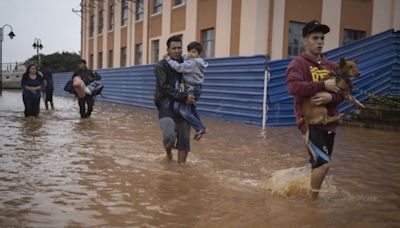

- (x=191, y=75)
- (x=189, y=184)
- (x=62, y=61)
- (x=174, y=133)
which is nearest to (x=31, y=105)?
(x=174, y=133)

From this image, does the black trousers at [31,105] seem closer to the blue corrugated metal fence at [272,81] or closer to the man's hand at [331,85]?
the blue corrugated metal fence at [272,81]

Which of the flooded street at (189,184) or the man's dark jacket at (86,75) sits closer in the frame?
the flooded street at (189,184)

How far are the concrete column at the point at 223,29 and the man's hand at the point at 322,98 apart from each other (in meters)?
14.2

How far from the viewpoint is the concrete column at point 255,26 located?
55.4 ft

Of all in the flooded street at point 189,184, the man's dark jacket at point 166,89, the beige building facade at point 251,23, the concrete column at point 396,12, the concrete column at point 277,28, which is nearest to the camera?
the flooded street at point 189,184

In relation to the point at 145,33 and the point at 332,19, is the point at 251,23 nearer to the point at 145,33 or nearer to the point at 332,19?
the point at 332,19

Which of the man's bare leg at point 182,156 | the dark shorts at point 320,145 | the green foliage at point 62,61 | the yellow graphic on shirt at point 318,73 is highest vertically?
the green foliage at point 62,61

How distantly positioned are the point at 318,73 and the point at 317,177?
1014mm

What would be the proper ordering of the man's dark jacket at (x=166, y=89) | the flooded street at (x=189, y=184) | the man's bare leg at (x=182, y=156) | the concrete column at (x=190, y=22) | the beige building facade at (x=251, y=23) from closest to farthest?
the flooded street at (x=189, y=184) < the man's dark jacket at (x=166, y=89) < the man's bare leg at (x=182, y=156) < the beige building facade at (x=251, y=23) < the concrete column at (x=190, y=22)

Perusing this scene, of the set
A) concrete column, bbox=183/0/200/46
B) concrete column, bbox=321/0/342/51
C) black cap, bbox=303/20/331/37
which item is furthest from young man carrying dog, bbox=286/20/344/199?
concrete column, bbox=183/0/200/46

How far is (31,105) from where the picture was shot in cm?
A: 1288

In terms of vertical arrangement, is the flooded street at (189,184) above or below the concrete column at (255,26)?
below

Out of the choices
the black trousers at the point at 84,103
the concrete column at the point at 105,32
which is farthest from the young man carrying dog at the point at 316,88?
the concrete column at the point at 105,32

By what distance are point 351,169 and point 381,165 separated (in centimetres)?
69
